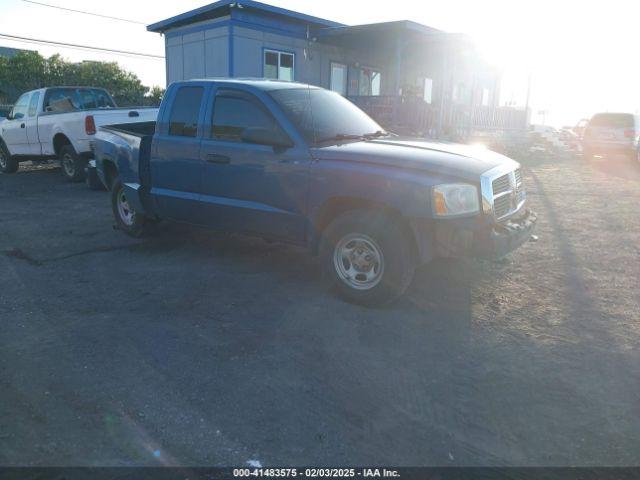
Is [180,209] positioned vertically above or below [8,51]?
below

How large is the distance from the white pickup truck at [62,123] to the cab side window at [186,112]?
5539 millimetres

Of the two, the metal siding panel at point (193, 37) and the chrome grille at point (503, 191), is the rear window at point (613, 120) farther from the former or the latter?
the chrome grille at point (503, 191)

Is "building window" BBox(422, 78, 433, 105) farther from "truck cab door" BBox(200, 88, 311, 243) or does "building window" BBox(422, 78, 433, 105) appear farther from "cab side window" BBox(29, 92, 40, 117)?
"truck cab door" BBox(200, 88, 311, 243)

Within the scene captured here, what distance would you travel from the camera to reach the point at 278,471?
2.62 metres

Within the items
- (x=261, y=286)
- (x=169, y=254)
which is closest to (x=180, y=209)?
(x=169, y=254)

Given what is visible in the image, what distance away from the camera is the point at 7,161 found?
1397 cm

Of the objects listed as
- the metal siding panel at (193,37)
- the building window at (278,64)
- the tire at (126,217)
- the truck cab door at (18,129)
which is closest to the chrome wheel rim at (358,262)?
the tire at (126,217)

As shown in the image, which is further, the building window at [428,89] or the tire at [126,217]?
the building window at [428,89]

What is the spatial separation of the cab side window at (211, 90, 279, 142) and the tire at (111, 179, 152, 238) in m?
2.00

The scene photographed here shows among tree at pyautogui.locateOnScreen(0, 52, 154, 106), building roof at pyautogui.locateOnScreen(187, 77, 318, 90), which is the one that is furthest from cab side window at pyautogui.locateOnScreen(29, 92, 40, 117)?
tree at pyautogui.locateOnScreen(0, 52, 154, 106)

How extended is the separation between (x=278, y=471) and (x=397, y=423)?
29.8 inches

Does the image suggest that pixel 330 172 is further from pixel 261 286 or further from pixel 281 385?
pixel 281 385

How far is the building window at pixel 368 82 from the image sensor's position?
2055 centimetres

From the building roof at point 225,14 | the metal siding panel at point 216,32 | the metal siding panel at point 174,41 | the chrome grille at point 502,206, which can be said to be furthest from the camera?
the metal siding panel at point 174,41
